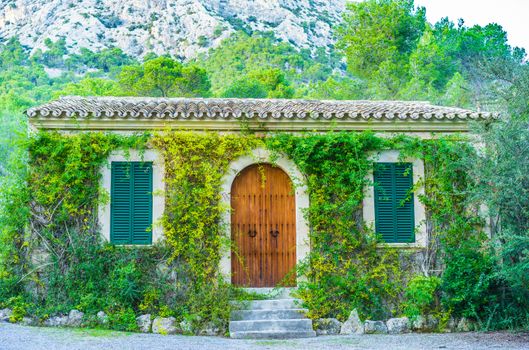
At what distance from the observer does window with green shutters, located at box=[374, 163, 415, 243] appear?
1170 centimetres

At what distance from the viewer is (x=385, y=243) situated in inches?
456

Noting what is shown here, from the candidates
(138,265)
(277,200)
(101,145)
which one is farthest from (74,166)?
(277,200)

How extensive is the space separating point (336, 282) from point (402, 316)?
4.53ft

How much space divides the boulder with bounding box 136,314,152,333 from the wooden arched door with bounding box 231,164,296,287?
1.77 metres

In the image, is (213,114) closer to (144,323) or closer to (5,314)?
(144,323)

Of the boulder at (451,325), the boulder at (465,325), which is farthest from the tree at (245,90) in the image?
the boulder at (465,325)

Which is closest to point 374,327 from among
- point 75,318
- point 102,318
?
point 102,318

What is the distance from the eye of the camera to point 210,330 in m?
10.6

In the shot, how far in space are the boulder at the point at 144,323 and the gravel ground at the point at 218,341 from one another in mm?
389

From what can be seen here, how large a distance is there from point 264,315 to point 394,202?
132 inches

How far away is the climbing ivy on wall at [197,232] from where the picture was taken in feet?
36.2

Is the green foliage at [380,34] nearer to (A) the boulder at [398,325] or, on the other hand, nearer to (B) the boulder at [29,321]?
(A) the boulder at [398,325]

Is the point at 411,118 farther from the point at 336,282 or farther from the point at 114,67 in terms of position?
the point at 114,67

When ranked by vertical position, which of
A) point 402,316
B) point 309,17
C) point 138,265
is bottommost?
point 402,316
